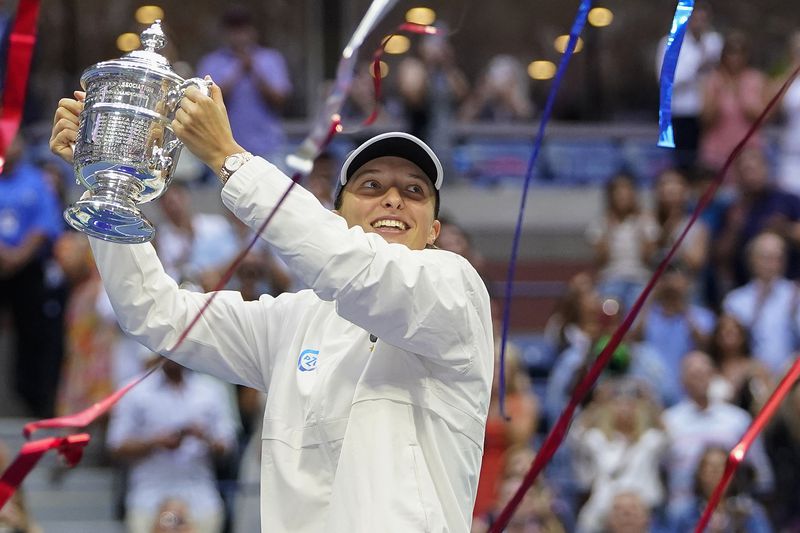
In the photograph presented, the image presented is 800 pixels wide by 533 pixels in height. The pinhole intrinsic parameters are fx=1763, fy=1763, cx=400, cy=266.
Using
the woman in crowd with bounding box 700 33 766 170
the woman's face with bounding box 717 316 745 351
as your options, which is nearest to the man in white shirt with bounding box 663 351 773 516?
the woman's face with bounding box 717 316 745 351

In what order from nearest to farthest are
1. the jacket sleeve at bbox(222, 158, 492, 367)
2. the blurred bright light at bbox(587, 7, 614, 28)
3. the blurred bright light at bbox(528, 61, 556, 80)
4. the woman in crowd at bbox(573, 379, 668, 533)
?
the jacket sleeve at bbox(222, 158, 492, 367) → the woman in crowd at bbox(573, 379, 668, 533) → the blurred bright light at bbox(528, 61, 556, 80) → the blurred bright light at bbox(587, 7, 614, 28)

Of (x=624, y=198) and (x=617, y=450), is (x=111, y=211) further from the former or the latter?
(x=624, y=198)

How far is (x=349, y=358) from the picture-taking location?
13.8 ft

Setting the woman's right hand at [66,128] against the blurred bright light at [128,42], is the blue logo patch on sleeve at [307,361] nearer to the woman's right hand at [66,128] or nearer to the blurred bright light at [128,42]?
the woman's right hand at [66,128]

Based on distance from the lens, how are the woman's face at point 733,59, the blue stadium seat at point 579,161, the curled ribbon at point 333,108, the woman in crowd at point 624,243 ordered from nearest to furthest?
the curled ribbon at point 333,108, the woman in crowd at point 624,243, the woman's face at point 733,59, the blue stadium seat at point 579,161

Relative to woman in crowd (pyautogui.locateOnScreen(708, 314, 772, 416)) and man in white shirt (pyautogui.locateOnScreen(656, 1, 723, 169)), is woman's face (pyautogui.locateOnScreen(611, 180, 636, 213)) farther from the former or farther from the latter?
woman in crowd (pyautogui.locateOnScreen(708, 314, 772, 416))

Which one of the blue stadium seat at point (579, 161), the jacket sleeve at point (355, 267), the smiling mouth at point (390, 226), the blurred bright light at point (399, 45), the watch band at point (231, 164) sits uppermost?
the watch band at point (231, 164)

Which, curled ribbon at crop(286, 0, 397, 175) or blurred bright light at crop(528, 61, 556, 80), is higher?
curled ribbon at crop(286, 0, 397, 175)

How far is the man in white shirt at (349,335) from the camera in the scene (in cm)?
387

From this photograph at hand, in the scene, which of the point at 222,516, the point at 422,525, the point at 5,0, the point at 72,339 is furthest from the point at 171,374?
the point at 422,525

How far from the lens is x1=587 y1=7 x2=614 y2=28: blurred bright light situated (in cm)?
1504

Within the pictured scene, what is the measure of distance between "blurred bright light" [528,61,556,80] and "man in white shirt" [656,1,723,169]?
2596mm

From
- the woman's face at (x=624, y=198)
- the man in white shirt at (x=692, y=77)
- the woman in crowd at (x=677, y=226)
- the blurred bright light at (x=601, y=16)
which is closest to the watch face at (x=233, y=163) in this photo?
the woman in crowd at (x=677, y=226)

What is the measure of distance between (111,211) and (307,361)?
64cm
